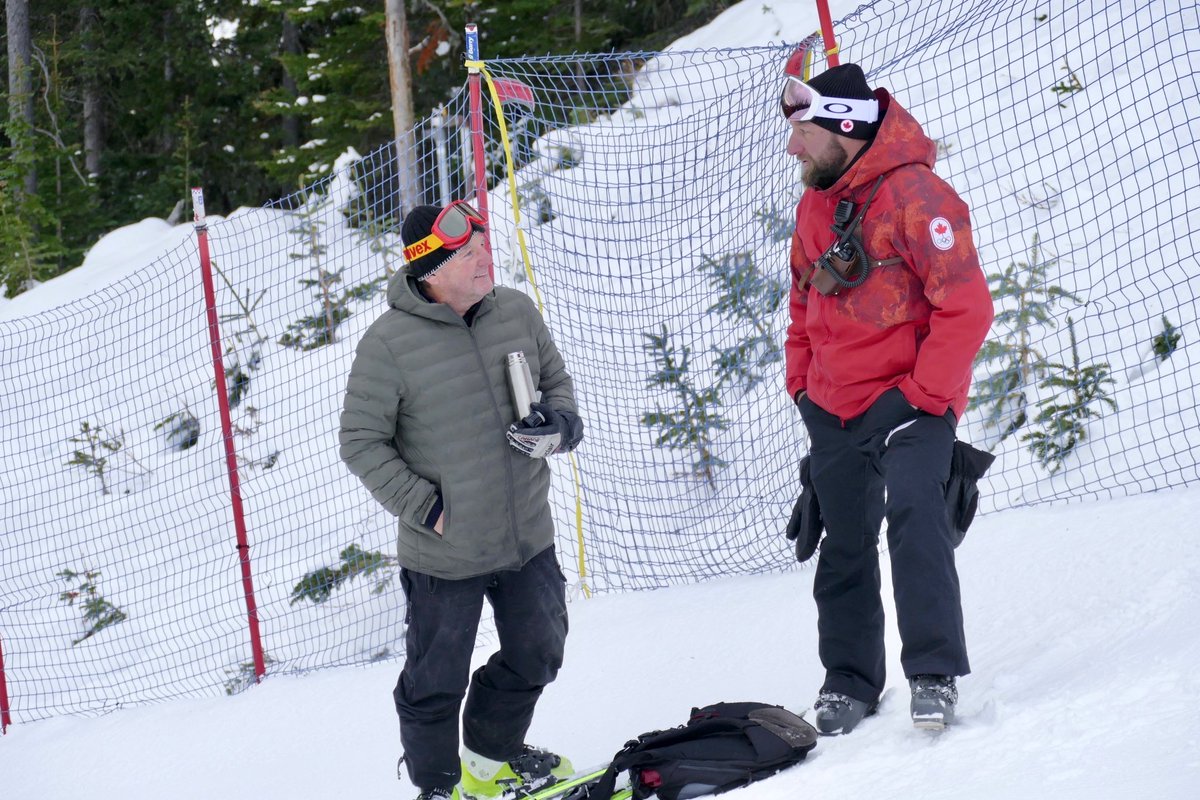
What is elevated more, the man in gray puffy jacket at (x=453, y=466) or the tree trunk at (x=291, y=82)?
the tree trunk at (x=291, y=82)

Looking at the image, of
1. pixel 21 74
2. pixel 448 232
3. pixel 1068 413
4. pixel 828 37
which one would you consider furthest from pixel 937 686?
pixel 21 74

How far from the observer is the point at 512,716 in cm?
314

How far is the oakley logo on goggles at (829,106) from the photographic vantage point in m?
2.53

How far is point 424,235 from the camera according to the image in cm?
283

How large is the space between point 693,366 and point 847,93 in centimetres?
415

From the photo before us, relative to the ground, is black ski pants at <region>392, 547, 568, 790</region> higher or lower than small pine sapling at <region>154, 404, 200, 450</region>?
higher

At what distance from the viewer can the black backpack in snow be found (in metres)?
2.53

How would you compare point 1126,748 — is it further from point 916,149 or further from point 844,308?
point 916,149

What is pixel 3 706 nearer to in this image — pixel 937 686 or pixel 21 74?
pixel 937 686

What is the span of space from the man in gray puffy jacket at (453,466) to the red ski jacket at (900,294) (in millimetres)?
786

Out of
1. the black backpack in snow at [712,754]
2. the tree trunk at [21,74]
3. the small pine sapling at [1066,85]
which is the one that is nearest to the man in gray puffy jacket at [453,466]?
the black backpack in snow at [712,754]

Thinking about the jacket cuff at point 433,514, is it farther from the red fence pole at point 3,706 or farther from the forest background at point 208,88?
the forest background at point 208,88

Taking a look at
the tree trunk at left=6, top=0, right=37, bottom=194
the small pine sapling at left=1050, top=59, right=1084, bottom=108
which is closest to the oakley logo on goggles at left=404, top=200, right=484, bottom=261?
the small pine sapling at left=1050, top=59, right=1084, bottom=108

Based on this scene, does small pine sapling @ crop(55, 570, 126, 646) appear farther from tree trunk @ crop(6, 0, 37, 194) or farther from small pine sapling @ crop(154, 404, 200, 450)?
tree trunk @ crop(6, 0, 37, 194)
